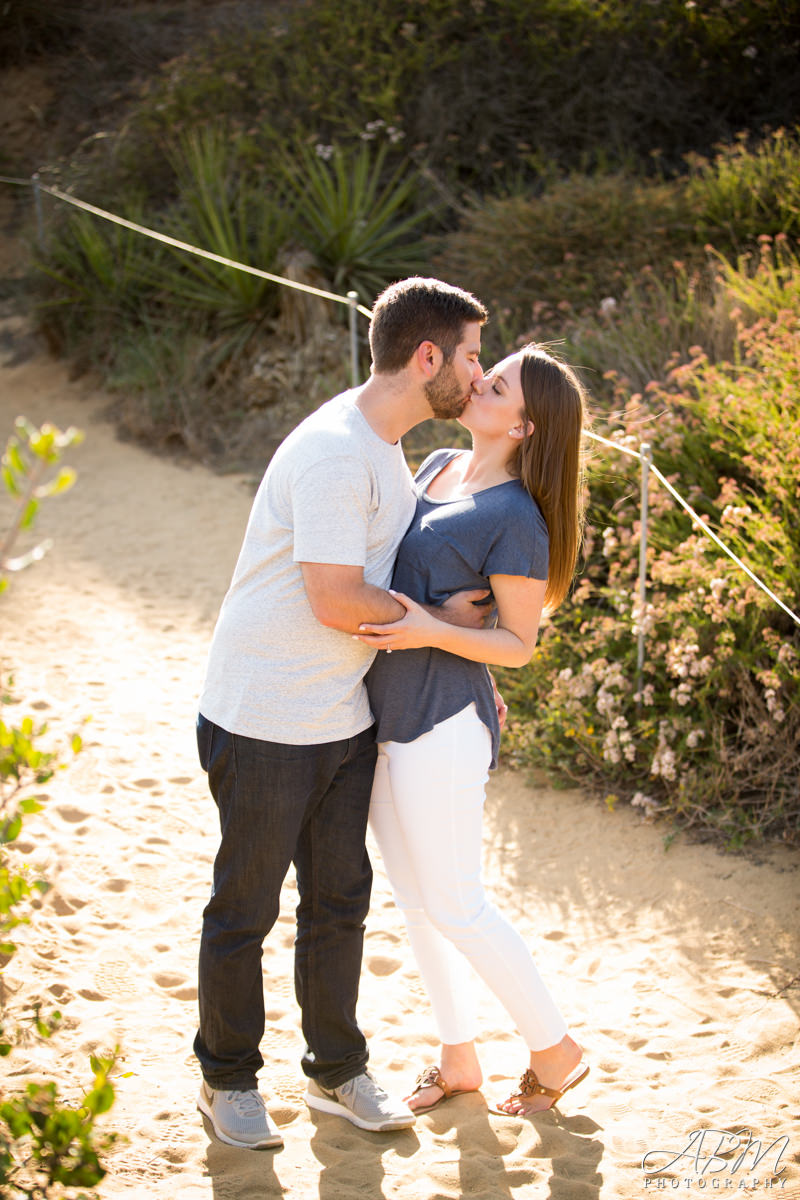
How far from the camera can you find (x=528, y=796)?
4520 millimetres

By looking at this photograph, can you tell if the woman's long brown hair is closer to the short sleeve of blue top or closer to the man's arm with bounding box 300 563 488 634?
the short sleeve of blue top

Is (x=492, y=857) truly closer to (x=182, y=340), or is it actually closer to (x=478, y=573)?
(x=478, y=573)

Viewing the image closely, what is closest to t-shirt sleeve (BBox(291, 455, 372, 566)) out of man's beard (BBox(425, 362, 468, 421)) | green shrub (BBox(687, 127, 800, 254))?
man's beard (BBox(425, 362, 468, 421))

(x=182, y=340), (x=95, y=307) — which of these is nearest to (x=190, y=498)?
(x=182, y=340)

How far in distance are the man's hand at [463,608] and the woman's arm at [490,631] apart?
0.04 m

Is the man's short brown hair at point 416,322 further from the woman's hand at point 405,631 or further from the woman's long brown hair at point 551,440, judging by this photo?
the woman's hand at point 405,631

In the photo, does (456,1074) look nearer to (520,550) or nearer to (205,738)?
(205,738)

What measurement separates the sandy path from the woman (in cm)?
30

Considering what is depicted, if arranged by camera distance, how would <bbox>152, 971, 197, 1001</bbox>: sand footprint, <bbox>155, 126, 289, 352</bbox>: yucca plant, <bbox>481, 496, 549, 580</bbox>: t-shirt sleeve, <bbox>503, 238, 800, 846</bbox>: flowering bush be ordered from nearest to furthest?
<bbox>481, 496, 549, 580</bbox>: t-shirt sleeve
<bbox>152, 971, 197, 1001</bbox>: sand footprint
<bbox>503, 238, 800, 846</bbox>: flowering bush
<bbox>155, 126, 289, 352</bbox>: yucca plant

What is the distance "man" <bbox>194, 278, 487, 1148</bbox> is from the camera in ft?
7.25

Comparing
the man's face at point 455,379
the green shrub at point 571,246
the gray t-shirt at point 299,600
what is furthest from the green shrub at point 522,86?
the gray t-shirt at point 299,600

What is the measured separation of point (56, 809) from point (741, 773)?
2.67m

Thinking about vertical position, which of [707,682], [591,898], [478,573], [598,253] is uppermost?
[598,253]

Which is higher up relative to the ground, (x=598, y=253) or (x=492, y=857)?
(x=598, y=253)
